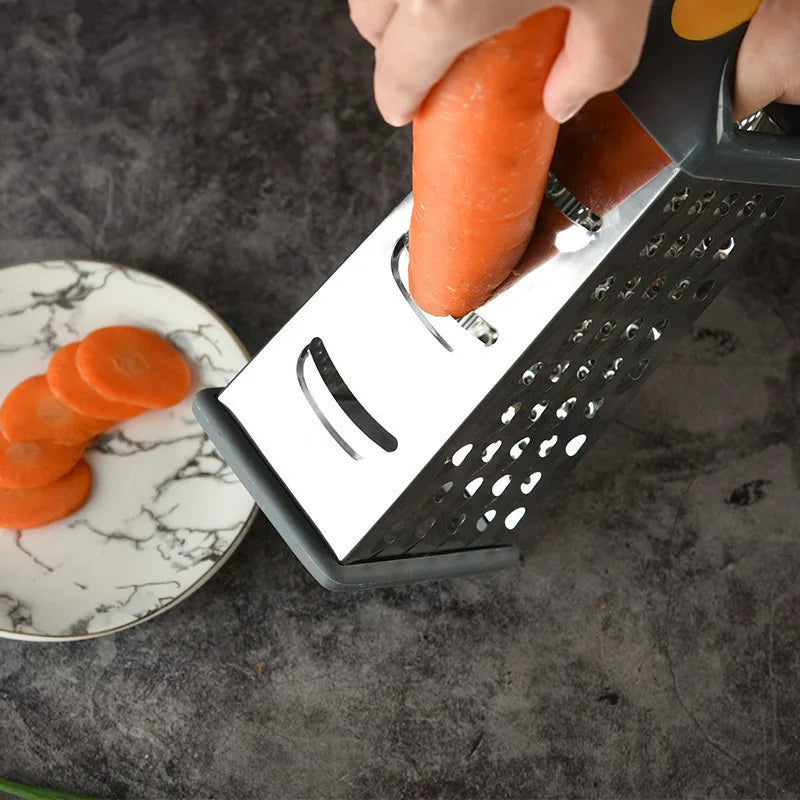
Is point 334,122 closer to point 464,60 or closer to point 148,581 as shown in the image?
point 148,581

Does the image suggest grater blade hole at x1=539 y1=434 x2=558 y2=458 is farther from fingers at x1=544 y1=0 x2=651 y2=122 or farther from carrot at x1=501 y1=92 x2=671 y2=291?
fingers at x1=544 y1=0 x2=651 y2=122

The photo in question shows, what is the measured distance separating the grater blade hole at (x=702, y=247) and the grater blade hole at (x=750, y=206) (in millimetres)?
24

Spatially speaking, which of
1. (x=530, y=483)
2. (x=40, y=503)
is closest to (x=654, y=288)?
(x=530, y=483)

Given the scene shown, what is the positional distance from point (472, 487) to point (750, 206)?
0.31 m

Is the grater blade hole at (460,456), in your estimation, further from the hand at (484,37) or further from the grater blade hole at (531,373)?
the hand at (484,37)

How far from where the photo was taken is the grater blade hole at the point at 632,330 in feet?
2.18

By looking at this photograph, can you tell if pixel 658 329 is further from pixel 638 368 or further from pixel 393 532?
pixel 393 532

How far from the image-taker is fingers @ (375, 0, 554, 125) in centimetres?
34

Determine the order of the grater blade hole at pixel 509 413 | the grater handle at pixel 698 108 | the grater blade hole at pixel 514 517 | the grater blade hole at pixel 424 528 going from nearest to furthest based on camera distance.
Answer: the grater handle at pixel 698 108
the grater blade hole at pixel 509 413
the grater blade hole at pixel 424 528
the grater blade hole at pixel 514 517

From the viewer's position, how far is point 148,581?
902 mm

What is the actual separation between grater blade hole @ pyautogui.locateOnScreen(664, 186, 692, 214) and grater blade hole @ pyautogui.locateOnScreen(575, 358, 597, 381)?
16 cm

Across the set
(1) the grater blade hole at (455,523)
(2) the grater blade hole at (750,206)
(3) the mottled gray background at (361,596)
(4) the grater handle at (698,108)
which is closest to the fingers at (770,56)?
(4) the grater handle at (698,108)

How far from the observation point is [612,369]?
716mm

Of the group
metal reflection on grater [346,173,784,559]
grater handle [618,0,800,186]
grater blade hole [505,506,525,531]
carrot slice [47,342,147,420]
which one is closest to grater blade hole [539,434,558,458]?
metal reflection on grater [346,173,784,559]
